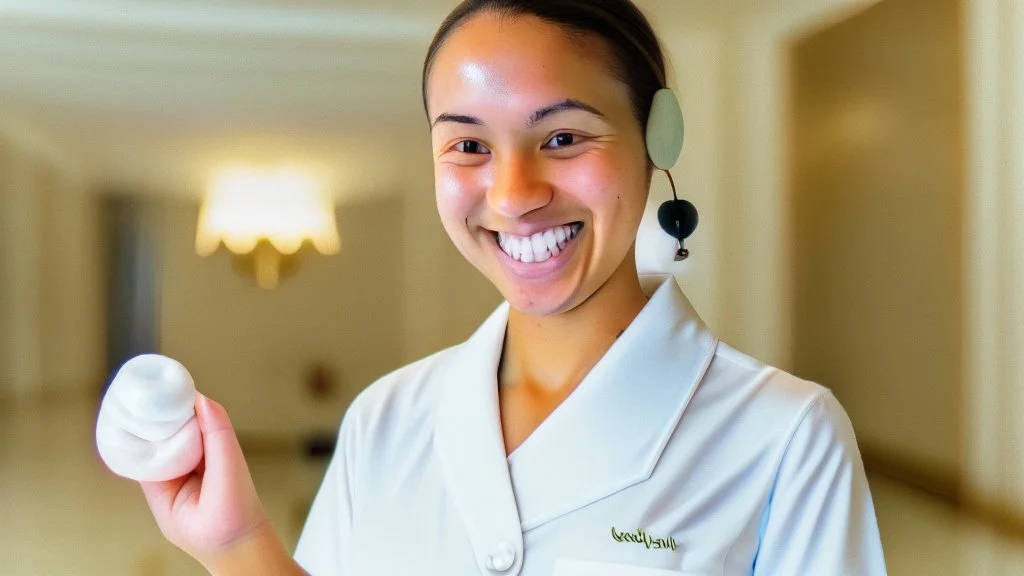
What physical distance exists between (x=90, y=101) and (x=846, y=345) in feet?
1.97

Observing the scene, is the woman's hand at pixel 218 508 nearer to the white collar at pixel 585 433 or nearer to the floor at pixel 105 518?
the white collar at pixel 585 433

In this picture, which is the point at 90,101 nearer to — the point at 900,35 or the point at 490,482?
the point at 490,482

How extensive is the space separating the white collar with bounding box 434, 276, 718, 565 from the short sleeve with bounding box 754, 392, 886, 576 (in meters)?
0.07

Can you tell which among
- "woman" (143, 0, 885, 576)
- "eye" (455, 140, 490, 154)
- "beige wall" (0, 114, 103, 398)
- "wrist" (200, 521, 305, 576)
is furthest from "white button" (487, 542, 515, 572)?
"beige wall" (0, 114, 103, 398)

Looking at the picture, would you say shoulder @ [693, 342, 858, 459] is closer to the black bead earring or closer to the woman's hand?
the black bead earring

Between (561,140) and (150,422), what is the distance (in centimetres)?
25

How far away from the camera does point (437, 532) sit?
516 millimetres

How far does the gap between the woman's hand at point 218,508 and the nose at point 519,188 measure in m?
0.17

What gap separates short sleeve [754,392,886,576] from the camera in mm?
476

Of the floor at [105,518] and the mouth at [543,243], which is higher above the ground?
the mouth at [543,243]

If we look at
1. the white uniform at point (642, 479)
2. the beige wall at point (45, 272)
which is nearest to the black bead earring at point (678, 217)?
the white uniform at point (642, 479)

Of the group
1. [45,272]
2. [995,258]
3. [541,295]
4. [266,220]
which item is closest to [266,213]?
[266,220]

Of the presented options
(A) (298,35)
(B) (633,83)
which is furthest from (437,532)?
(A) (298,35)

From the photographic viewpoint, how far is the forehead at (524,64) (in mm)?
479
